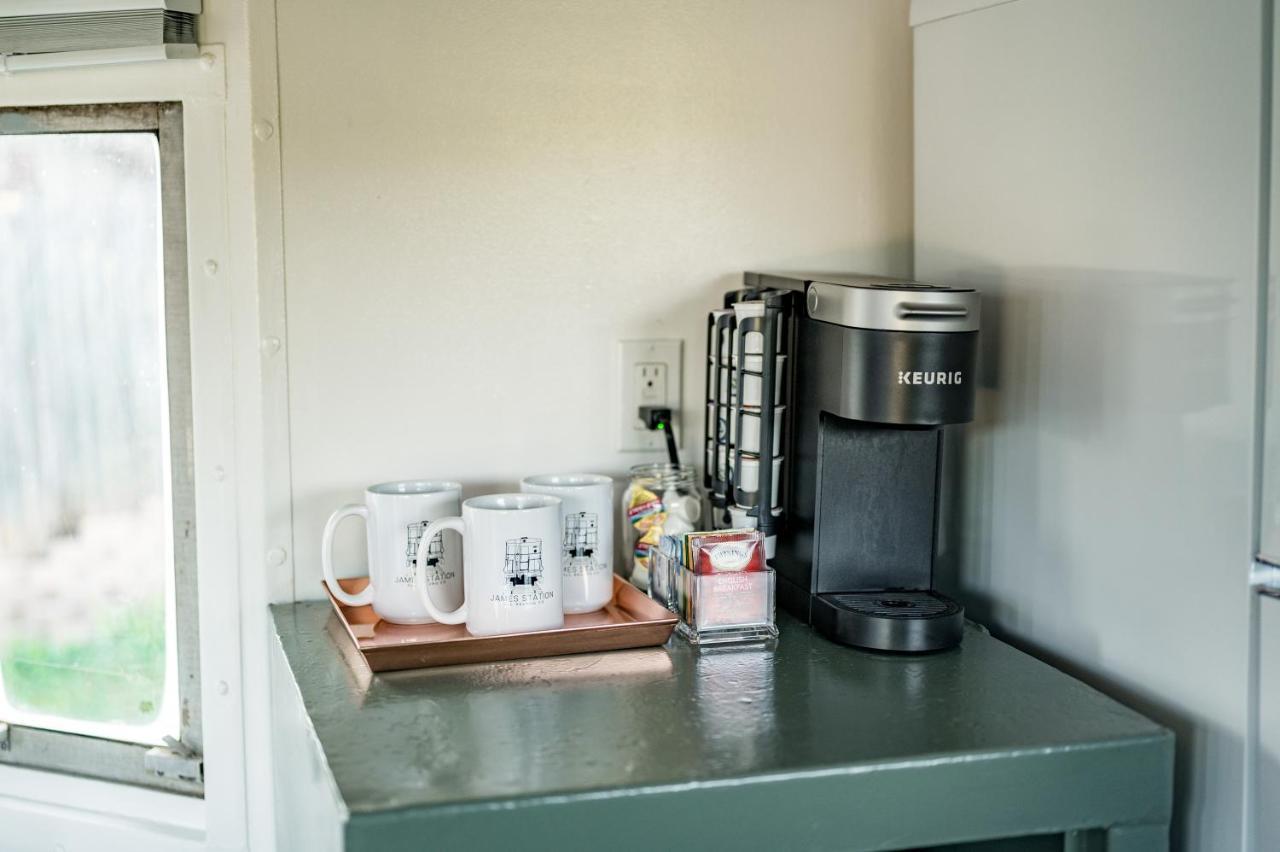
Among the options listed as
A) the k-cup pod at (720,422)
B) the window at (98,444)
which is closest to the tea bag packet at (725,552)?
the k-cup pod at (720,422)

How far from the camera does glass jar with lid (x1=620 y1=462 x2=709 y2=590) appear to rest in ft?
4.27

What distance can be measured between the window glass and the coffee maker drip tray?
0.75 metres

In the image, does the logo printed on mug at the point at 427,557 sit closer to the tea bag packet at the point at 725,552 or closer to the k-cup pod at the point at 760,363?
the tea bag packet at the point at 725,552

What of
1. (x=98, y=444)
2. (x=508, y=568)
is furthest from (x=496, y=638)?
(x=98, y=444)

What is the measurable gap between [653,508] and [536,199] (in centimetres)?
36

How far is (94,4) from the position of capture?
1.23m

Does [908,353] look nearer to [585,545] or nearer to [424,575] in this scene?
[585,545]

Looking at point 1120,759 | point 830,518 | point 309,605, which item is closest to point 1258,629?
point 1120,759

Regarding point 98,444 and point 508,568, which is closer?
point 508,568

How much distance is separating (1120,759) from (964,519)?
0.42 meters

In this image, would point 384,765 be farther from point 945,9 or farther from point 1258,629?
point 945,9

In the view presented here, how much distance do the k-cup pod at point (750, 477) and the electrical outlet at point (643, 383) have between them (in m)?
0.17

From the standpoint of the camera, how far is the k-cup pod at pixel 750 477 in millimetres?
1227

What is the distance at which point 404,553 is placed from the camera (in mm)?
1156
